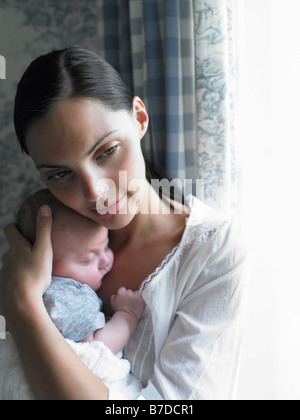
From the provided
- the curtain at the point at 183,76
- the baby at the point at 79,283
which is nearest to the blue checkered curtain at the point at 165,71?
the curtain at the point at 183,76

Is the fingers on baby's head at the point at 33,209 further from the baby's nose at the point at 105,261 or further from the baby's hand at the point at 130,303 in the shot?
the baby's hand at the point at 130,303

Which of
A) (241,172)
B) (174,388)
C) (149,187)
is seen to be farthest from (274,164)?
(174,388)

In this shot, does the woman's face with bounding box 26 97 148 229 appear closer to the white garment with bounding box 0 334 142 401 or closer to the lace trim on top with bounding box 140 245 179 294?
the lace trim on top with bounding box 140 245 179 294

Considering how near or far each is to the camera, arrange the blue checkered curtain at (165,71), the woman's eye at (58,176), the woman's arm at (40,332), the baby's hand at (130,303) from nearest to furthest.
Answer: the woman's arm at (40,332), the woman's eye at (58,176), the baby's hand at (130,303), the blue checkered curtain at (165,71)

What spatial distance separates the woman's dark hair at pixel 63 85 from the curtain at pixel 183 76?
11.0 inches

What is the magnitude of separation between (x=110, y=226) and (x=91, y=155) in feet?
0.68

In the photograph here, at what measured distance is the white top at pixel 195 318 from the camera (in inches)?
33.5

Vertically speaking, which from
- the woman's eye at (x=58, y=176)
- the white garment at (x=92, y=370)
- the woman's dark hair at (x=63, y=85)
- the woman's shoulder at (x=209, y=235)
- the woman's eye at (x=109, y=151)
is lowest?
the white garment at (x=92, y=370)

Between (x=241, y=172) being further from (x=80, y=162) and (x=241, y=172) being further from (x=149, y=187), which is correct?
(x=80, y=162)

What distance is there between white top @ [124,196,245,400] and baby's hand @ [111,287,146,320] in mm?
22

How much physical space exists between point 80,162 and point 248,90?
0.53 m

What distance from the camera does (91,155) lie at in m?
0.83

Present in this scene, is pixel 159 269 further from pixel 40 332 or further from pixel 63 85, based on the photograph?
pixel 63 85

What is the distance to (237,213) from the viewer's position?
1071mm
